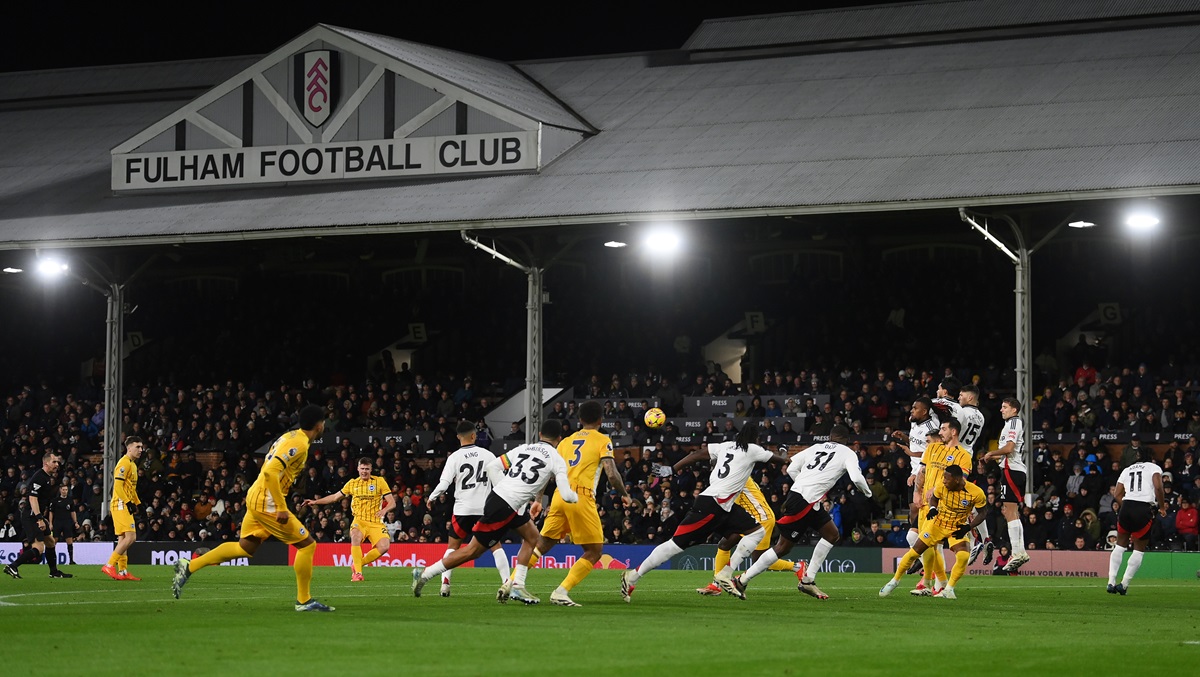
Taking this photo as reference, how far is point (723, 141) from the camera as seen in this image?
3675 cm

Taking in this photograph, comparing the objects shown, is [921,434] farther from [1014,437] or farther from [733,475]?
[733,475]

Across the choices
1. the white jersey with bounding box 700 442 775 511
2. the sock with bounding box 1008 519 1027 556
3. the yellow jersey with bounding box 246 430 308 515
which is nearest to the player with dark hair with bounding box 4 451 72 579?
the yellow jersey with bounding box 246 430 308 515

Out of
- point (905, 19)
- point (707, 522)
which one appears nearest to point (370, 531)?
point (707, 522)

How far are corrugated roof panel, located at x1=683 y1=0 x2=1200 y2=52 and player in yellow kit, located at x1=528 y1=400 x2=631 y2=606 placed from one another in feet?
80.4

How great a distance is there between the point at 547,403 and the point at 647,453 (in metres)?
8.83

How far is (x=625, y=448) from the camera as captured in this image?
123 ft

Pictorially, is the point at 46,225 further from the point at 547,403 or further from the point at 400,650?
the point at 400,650

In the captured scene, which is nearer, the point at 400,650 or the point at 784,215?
the point at 400,650

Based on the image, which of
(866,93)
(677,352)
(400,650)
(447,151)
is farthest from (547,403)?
(400,650)

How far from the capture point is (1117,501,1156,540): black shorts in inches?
858

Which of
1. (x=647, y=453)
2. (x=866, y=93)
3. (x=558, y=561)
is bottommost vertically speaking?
(x=558, y=561)

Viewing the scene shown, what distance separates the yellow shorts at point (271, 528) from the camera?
16516 mm

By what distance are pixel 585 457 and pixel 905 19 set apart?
25.7m

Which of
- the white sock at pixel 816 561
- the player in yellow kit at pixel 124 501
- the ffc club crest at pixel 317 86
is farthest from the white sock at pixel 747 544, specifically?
the ffc club crest at pixel 317 86
